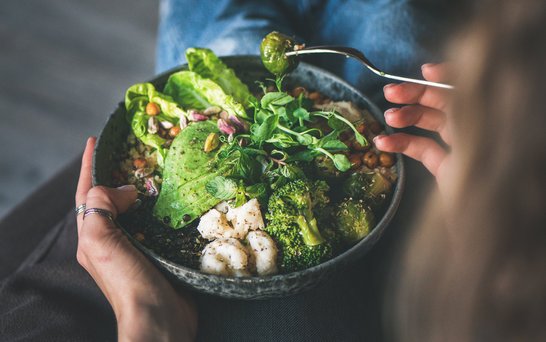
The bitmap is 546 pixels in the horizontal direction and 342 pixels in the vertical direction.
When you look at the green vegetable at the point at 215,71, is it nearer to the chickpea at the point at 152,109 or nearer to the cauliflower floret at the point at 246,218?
the chickpea at the point at 152,109

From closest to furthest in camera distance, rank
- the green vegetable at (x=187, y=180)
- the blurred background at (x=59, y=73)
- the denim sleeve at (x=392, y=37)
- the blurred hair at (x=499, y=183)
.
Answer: the blurred hair at (x=499, y=183)
the green vegetable at (x=187, y=180)
the denim sleeve at (x=392, y=37)
the blurred background at (x=59, y=73)

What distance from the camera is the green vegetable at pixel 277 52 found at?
3.23ft

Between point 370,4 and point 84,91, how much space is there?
1.44 m

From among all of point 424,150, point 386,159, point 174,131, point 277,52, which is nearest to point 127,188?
point 174,131

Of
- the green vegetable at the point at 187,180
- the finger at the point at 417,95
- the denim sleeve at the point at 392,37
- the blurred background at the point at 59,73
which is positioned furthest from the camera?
the blurred background at the point at 59,73

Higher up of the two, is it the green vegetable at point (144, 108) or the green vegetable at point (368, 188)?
the green vegetable at point (144, 108)

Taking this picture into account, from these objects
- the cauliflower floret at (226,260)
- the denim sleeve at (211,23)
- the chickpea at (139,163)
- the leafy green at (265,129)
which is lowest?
the cauliflower floret at (226,260)

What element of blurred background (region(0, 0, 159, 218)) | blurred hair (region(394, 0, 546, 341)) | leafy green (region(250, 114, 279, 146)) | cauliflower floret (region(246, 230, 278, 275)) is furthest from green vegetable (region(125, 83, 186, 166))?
blurred background (region(0, 0, 159, 218))

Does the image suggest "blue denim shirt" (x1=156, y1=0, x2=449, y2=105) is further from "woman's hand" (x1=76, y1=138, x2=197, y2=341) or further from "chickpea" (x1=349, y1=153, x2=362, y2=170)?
"woman's hand" (x1=76, y1=138, x2=197, y2=341)

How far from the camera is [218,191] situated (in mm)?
896

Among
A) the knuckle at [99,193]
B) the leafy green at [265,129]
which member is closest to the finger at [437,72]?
the leafy green at [265,129]

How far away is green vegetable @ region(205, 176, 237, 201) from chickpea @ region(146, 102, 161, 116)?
29cm

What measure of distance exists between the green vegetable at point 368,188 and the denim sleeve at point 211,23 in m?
0.61

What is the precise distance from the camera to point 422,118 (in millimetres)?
1104
